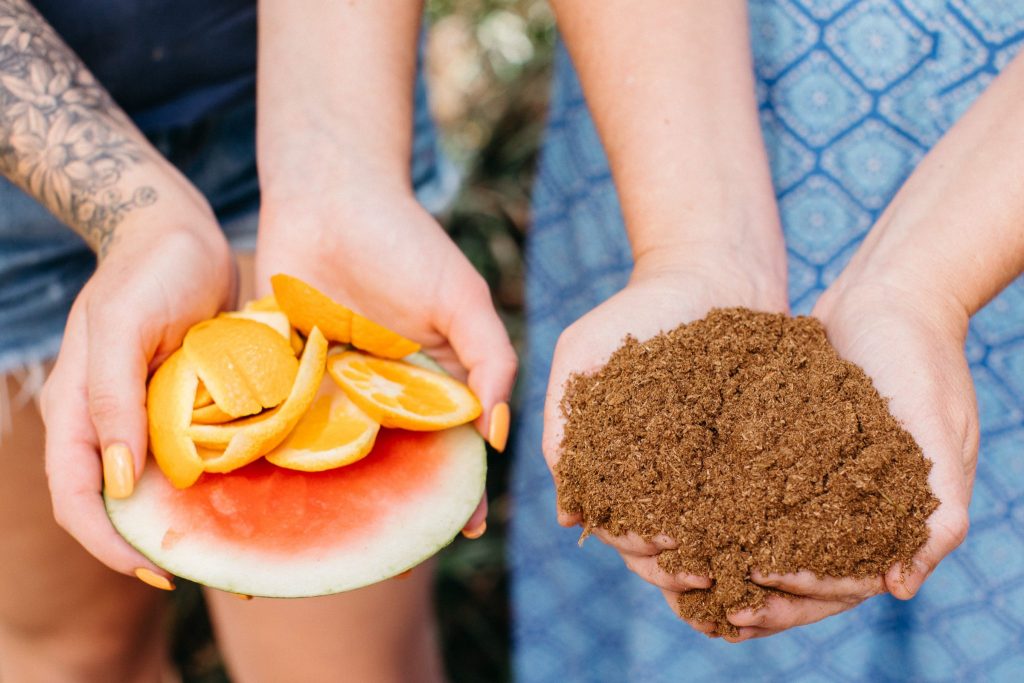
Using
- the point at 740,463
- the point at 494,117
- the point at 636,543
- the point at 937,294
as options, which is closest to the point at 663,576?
the point at 636,543

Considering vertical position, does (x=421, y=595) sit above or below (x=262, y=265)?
below

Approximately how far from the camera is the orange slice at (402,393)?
1.21 metres

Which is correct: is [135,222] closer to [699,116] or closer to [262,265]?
[262,265]

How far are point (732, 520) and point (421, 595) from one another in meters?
0.92

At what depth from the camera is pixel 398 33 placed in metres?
1.57

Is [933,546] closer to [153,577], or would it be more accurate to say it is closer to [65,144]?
[153,577]

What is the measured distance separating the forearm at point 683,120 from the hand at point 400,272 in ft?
1.02

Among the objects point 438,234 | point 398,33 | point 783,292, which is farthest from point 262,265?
point 783,292

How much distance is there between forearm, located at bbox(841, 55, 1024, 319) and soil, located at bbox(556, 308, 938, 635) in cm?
20

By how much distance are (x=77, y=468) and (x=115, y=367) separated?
144 millimetres

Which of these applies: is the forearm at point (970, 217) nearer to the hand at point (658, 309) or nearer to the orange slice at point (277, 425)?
the hand at point (658, 309)

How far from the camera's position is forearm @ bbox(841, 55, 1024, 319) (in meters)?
1.21

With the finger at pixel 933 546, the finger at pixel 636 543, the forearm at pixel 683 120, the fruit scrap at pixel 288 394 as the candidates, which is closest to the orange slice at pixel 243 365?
the fruit scrap at pixel 288 394

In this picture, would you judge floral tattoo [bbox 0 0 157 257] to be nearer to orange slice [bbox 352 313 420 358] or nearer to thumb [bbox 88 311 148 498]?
thumb [bbox 88 311 148 498]
